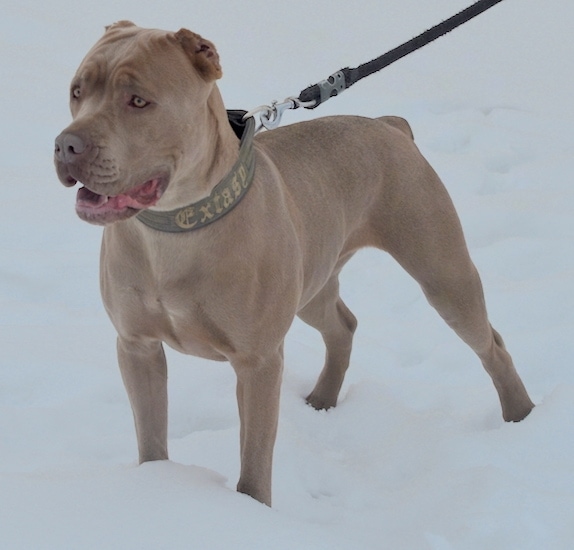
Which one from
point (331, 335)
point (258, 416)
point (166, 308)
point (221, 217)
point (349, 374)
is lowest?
point (349, 374)

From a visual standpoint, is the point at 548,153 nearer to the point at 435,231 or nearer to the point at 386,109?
the point at 386,109

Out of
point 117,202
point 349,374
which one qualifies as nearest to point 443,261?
point 349,374

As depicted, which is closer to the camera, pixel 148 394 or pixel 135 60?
pixel 135 60

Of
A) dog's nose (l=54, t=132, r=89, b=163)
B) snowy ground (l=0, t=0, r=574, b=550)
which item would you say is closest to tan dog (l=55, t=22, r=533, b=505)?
dog's nose (l=54, t=132, r=89, b=163)

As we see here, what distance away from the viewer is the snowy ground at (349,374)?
104 inches

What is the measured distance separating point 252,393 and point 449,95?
504 centimetres

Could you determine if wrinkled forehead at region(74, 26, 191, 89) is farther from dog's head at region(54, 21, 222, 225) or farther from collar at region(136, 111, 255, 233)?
collar at region(136, 111, 255, 233)

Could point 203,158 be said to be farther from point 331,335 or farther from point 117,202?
point 331,335

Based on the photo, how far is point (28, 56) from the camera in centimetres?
736

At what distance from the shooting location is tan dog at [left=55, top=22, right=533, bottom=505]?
2293mm

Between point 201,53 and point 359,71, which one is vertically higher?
point 201,53

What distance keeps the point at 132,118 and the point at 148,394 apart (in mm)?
1024

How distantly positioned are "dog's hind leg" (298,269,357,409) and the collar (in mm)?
1372

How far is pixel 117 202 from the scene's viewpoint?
7.57 ft
